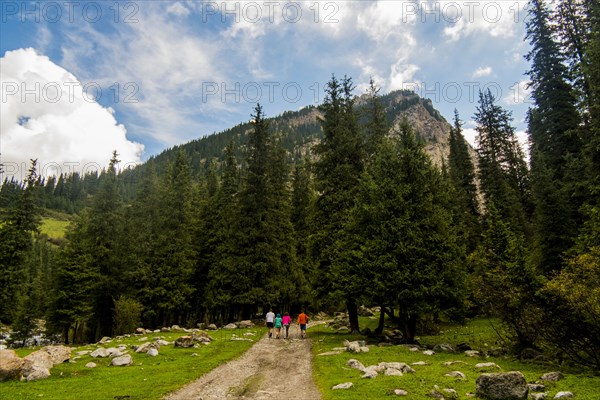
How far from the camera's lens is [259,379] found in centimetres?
1638

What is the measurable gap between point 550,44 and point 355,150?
23.0 metres

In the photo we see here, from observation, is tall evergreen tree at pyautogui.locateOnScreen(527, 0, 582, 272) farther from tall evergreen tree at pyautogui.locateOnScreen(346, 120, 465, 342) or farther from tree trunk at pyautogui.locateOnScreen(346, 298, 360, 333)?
tree trunk at pyautogui.locateOnScreen(346, 298, 360, 333)

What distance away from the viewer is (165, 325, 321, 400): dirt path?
45.1 feet

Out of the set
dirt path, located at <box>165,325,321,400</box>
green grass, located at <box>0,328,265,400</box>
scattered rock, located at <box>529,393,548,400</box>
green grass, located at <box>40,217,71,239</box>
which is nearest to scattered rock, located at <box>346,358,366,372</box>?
dirt path, located at <box>165,325,321,400</box>

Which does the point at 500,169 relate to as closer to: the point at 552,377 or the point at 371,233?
the point at 371,233

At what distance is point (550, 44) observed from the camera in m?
36.7

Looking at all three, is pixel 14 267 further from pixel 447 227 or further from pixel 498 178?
pixel 498 178

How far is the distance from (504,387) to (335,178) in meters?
22.7

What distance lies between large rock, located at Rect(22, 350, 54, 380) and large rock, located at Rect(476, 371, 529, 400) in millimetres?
17975

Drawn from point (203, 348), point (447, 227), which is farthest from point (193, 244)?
point (447, 227)

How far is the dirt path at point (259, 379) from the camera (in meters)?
13.8

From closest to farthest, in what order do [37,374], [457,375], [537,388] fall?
[537,388] → [457,375] → [37,374]

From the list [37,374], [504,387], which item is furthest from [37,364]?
[504,387]

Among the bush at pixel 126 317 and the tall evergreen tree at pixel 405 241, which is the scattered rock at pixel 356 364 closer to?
the tall evergreen tree at pixel 405 241
